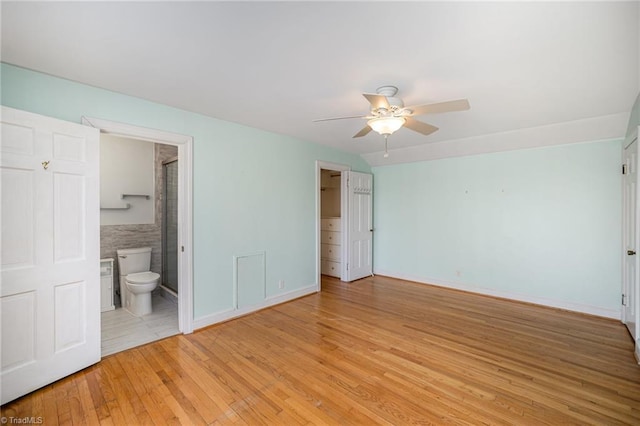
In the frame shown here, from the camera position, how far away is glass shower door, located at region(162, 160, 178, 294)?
13.8 ft

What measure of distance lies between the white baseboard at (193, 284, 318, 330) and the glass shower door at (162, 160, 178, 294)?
4.00ft

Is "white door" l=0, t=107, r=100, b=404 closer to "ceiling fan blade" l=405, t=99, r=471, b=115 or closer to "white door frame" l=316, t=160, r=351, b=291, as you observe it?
"ceiling fan blade" l=405, t=99, r=471, b=115

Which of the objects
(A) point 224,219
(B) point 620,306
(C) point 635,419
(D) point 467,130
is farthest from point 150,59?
(B) point 620,306

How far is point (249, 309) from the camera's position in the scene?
12.1ft

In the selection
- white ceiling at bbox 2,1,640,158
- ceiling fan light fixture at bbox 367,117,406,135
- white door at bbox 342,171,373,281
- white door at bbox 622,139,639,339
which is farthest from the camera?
white door at bbox 342,171,373,281

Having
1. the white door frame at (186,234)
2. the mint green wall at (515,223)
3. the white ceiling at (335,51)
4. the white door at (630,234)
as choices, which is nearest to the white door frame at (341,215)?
the mint green wall at (515,223)

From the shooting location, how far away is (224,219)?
11.3ft

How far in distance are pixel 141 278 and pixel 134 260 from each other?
1.57ft

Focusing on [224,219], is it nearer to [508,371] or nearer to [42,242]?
[42,242]

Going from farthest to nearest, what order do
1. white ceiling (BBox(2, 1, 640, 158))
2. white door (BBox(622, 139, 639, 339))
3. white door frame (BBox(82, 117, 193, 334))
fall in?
white door frame (BBox(82, 117, 193, 334)), white door (BBox(622, 139, 639, 339)), white ceiling (BBox(2, 1, 640, 158))

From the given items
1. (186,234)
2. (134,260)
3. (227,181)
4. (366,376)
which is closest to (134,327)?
(134,260)

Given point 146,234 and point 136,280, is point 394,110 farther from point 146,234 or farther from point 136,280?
point 146,234

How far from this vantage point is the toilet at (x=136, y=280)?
358 cm

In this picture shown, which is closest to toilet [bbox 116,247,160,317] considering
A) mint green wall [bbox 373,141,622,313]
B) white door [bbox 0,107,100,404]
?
white door [bbox 0,107,100,404]
